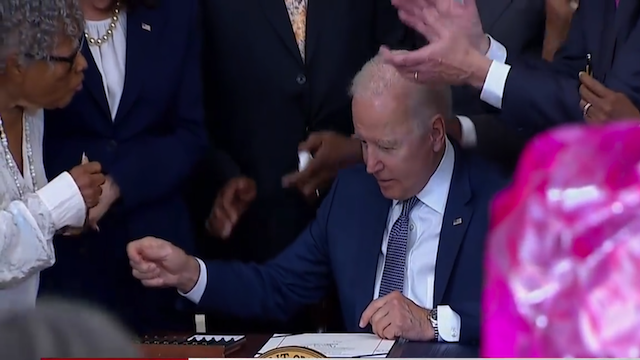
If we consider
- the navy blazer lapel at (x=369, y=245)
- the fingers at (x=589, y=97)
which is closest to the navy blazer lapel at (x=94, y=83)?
the navy blazer lapel at (x=369, y=245)

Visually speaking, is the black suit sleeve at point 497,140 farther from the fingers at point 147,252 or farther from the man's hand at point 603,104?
the fingers at point 147,252

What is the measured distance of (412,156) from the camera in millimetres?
1398

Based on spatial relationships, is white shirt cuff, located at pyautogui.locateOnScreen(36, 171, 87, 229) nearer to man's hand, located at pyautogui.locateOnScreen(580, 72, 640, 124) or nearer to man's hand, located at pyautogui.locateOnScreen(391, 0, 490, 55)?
man's hand, located at pyautogui.locateOnScreen(391, 0, 490, 55)

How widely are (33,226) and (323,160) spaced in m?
0.48

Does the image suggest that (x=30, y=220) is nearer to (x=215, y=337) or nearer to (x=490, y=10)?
(x=215, y=337)

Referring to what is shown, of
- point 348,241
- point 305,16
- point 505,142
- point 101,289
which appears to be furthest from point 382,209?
point 101,289

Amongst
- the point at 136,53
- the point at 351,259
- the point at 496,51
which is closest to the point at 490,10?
the point at 496,51

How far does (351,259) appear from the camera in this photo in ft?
4.53

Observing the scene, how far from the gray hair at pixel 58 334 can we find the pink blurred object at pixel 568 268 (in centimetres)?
15

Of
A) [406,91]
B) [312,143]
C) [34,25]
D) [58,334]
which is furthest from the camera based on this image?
[312,143]

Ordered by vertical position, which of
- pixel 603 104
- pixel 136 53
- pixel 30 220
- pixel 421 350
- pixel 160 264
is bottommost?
pixel 421 350

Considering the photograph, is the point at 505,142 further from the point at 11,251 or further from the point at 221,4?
the point at 11,251

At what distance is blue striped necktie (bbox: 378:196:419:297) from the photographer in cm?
Result: 136

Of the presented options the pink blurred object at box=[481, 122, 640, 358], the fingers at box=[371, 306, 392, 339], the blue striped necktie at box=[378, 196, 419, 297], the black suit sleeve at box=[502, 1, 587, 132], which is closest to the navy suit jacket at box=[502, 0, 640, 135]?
the black suit sleeve at box=[502, 1, 587, 132]
